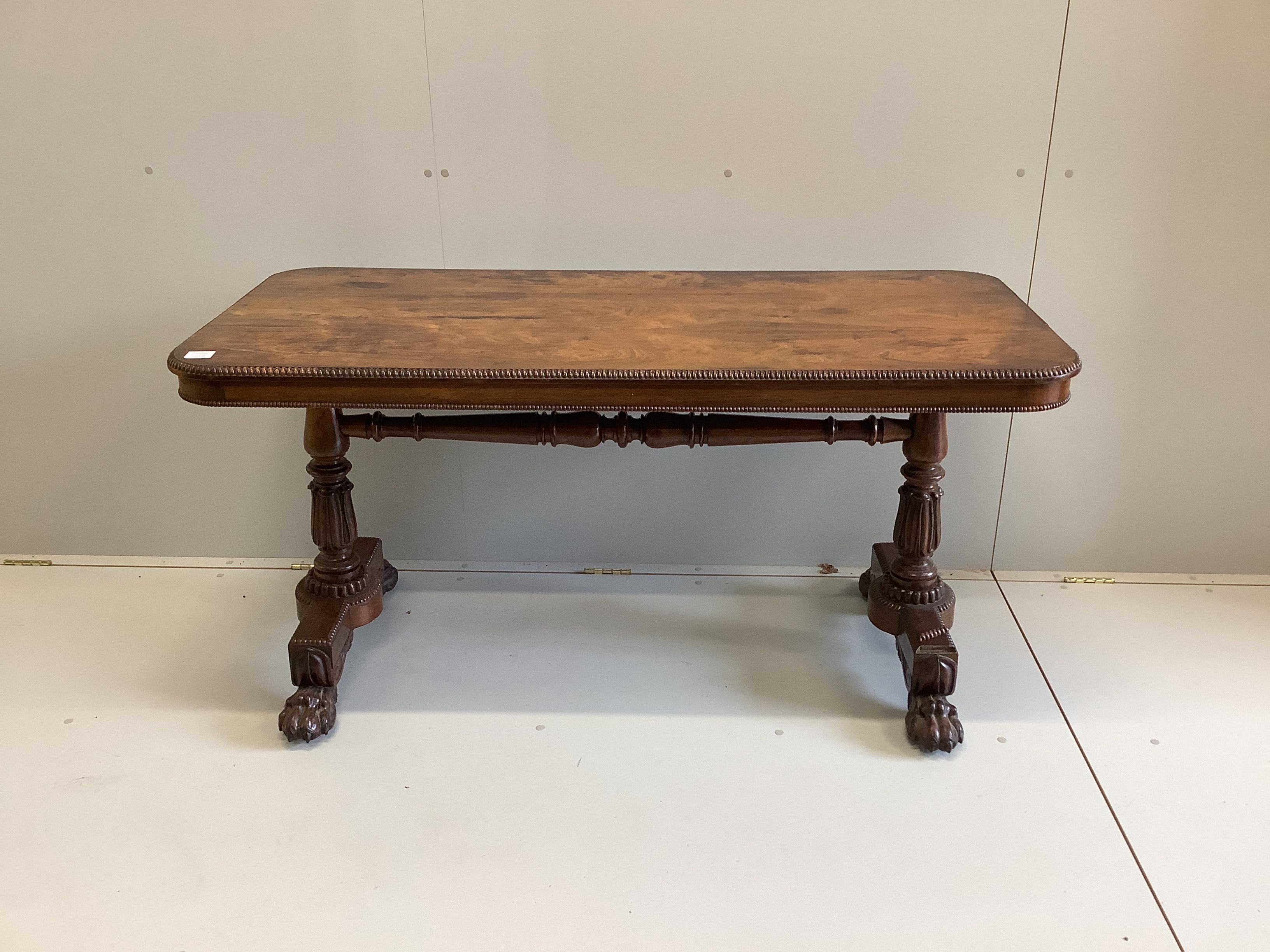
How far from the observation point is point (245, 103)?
2.11 m

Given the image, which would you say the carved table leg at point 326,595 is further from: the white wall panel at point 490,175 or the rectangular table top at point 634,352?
the white wall panel at point 490,175

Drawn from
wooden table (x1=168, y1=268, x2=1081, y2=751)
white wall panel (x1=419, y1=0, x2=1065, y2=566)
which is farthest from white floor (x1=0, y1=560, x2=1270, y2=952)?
white wall panel (x1=419, y1=0, x2=1065, y2=566)

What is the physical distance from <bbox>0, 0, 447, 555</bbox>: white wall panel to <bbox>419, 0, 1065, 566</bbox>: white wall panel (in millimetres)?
155

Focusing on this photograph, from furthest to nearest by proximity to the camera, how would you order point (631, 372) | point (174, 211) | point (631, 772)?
point (174, 211), point (631, 772), point (631, 372)

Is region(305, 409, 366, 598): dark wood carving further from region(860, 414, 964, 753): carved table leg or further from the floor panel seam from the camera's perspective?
the floor panel seam

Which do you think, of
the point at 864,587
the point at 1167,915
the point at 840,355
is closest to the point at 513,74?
the point at 840,355

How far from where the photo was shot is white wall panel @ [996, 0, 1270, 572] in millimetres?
2018

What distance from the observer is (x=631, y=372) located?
1.57m

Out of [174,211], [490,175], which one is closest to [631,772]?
[490,175]

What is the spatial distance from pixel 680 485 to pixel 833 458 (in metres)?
0.36

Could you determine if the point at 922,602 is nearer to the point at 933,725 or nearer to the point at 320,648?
the point at 933,725

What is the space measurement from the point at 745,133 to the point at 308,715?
143 cm

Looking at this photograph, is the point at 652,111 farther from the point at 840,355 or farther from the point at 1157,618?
the point at 1157,618

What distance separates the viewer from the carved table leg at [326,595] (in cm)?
189
